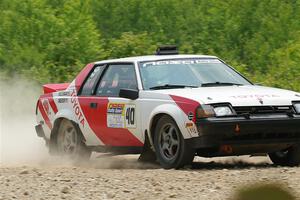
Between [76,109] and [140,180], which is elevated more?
[76,109]

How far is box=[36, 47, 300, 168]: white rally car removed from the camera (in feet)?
32.0

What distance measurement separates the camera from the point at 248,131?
9.79 metres

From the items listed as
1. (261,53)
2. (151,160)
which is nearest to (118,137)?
(151,160)

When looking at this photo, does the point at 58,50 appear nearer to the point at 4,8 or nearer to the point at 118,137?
the point at 4,8

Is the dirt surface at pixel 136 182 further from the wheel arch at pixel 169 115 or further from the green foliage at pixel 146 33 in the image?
the green foliage at pixel 146 33

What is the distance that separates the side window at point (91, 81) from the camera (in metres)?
11.7

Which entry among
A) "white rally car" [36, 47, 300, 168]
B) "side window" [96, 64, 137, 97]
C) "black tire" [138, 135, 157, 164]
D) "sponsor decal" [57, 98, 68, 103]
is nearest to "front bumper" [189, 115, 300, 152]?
"white rally car" [36, 47, 300, 168]

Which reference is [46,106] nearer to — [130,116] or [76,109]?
[76,109]

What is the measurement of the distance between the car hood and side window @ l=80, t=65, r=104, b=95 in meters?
1.52

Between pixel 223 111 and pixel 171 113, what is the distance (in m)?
0.60

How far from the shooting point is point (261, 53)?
34844 mm

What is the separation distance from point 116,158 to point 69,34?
17.8 metres

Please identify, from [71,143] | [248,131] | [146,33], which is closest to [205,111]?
[248,131]

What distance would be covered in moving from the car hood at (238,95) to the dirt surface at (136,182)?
2.59 ft
